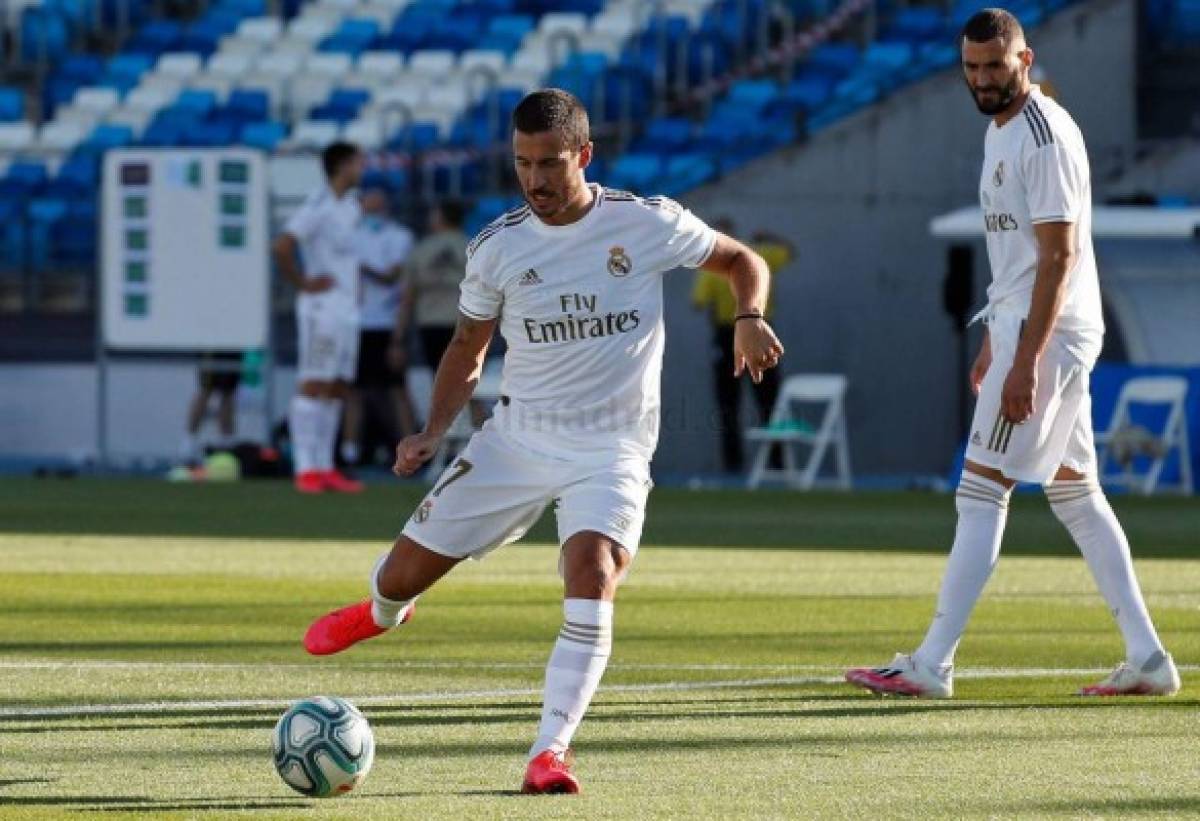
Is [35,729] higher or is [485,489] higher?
[485,489]

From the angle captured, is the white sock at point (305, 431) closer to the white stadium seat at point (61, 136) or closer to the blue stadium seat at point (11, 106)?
the white stadium seat at point (61, 136)

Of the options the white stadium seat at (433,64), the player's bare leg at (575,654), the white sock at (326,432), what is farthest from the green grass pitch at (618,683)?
the white stadium seat at (433,64)

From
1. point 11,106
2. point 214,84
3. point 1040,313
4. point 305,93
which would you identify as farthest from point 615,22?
point 1040,313

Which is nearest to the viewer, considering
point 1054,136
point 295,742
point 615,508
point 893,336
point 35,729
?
point 295,742

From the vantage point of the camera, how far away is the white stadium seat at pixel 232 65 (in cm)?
3197

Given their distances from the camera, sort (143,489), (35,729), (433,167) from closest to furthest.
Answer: (35,729) < (143,489) < (433,167)

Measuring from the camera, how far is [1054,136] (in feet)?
28.7

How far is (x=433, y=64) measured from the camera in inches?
1222

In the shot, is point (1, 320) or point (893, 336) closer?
point (893, 336)

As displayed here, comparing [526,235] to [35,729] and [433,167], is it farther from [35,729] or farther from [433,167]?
[433,167]

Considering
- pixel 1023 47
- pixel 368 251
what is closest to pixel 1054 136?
pixel 1023 47

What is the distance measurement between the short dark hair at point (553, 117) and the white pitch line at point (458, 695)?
2.18 m

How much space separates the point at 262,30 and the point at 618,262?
84.3 feet

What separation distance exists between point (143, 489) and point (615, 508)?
15637 mm
